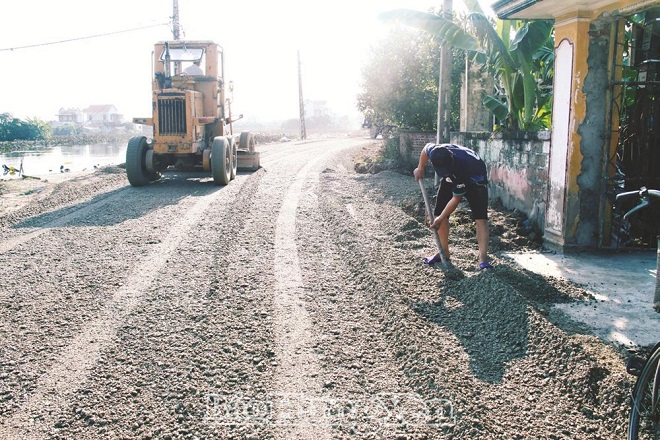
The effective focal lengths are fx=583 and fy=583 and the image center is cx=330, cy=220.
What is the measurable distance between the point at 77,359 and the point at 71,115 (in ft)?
432

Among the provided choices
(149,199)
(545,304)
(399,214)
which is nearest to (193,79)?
(149,199)

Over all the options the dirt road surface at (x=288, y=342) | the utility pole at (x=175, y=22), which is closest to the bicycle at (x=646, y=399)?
the dirt road surface at (x=288, y=342)

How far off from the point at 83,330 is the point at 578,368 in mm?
3719

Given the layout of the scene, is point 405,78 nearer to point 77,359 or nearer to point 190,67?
point 190,67

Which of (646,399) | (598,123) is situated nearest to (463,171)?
(598,123)

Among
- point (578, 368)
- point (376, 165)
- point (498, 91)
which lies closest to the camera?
point (578, 368)

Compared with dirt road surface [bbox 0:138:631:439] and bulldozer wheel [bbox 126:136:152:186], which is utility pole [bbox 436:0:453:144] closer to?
dirt road surface [bbox 0:138:631:439]

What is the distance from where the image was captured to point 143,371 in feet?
13.0

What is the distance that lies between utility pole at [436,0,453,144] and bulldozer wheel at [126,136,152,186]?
6.77 meters

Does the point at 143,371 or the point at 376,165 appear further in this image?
the point at 376,165

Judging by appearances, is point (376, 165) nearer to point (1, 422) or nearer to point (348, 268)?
point (348, 268)

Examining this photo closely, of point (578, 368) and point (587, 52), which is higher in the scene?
point (587, 52)

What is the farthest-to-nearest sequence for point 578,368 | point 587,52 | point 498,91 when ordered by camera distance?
point 498,91
point 587,52
point 578,368

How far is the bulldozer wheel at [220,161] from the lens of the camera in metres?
13.3
